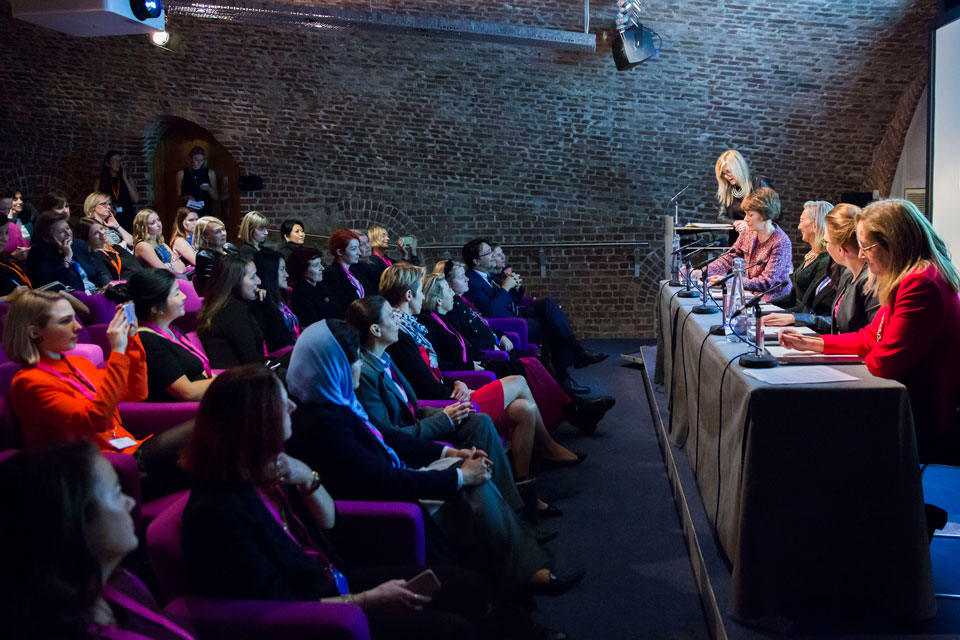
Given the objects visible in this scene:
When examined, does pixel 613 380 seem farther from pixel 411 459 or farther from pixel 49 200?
pixel 49 200

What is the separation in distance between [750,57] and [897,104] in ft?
5.19

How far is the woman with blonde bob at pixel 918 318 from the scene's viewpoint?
254 centimetres

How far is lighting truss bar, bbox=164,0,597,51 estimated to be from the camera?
25.3ft

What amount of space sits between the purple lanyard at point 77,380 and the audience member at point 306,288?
263cm

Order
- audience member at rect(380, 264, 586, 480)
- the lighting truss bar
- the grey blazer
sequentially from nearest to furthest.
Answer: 1. the grey blazer
2. audience member at rect(380, 264, 586, 480)
3. the lighting truss bar

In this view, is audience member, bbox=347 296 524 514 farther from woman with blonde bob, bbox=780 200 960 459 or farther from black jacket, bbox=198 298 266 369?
woman with blonde bob, bbox=780 200 960 459

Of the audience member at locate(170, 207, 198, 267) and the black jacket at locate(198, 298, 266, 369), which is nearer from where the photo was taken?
the black jacket at locate(198, 298, 266, 369)

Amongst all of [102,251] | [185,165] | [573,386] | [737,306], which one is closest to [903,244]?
[737,306]

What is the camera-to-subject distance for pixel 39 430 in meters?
2.67

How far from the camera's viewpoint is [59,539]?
1.25m

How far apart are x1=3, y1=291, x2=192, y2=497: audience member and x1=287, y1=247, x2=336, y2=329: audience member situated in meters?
2.66

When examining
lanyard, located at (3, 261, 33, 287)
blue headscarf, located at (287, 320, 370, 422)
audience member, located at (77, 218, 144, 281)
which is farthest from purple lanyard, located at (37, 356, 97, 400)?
audience member, located at (77, 218, 144, 281)

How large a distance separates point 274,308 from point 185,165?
222 inches

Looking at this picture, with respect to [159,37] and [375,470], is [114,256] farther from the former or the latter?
[375,470]
